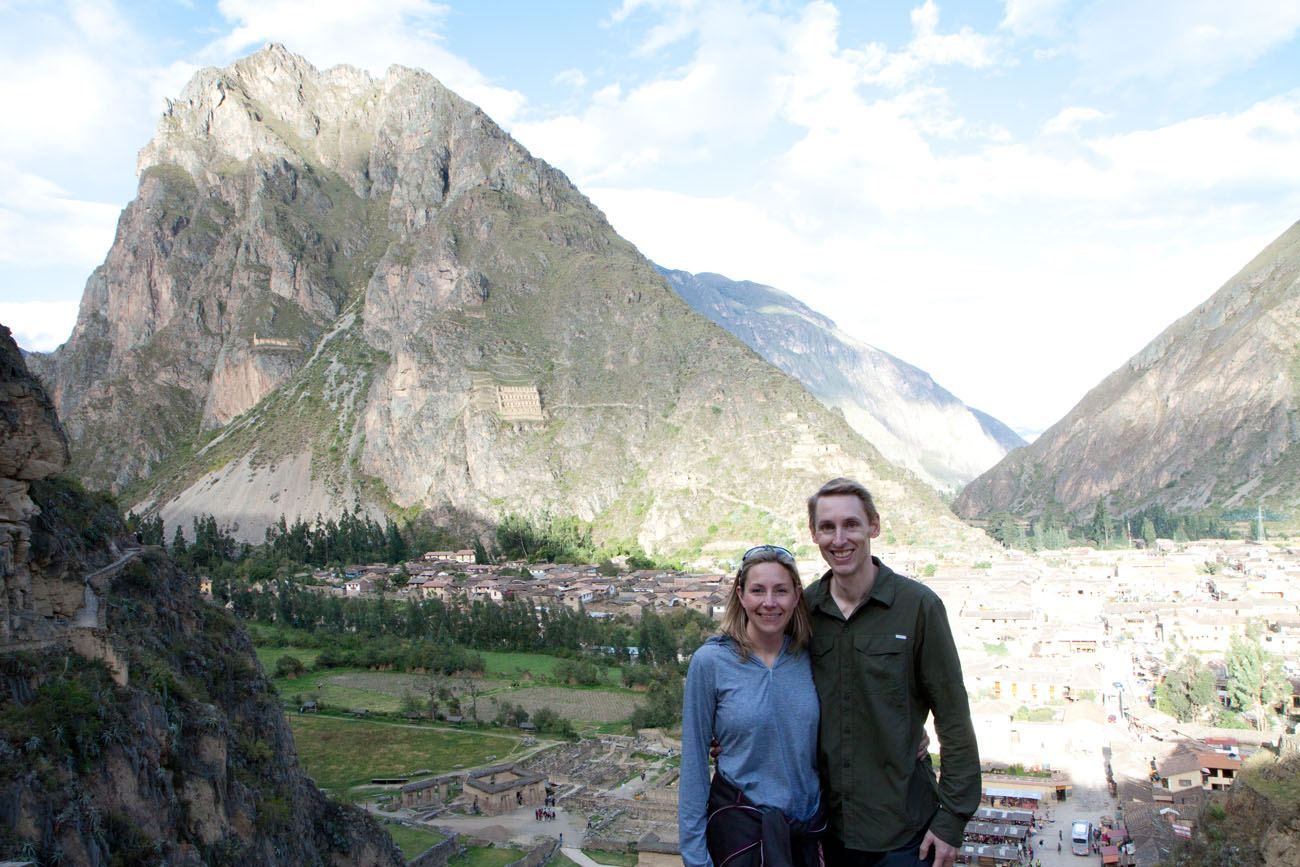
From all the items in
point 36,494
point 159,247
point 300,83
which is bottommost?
point 36,494

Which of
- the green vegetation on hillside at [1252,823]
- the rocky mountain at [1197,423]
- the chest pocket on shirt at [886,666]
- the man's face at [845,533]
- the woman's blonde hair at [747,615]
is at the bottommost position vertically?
the green vegetation on hillside at [1252,823]

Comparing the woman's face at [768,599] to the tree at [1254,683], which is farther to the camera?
the tree at [1254,683]

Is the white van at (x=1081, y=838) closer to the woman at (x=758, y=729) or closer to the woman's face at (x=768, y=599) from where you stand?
the woman at (x=758, y=729)

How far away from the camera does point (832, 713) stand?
5285 millimetres

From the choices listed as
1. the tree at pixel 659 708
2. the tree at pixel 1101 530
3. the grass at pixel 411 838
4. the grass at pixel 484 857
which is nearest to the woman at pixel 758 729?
the grass at pixel 411 838

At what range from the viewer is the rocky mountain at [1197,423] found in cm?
13125

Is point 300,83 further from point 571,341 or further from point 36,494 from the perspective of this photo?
point 36,494

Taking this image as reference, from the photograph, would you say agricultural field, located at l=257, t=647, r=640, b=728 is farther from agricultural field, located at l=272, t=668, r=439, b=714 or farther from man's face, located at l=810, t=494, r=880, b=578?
man's face, located at l=810, t=494, r=880, b=578

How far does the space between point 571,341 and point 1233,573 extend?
8088cm

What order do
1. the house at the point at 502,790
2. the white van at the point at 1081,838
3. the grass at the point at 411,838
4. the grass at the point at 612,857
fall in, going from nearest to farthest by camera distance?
the grass at the point at 411,838
the grass at the point at 612,857
the white van at the point at 1081,838
the house at the point at 502,790

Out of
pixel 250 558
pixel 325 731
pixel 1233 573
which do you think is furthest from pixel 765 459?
pixel 325 731

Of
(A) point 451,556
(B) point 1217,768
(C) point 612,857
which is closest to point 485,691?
(C) point 612,857

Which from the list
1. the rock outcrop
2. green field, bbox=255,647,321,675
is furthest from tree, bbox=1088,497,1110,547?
the rock outcrop

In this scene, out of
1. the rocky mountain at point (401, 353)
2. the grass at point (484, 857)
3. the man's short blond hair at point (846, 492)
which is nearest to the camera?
the man's short blond hair at point (846, 492)
